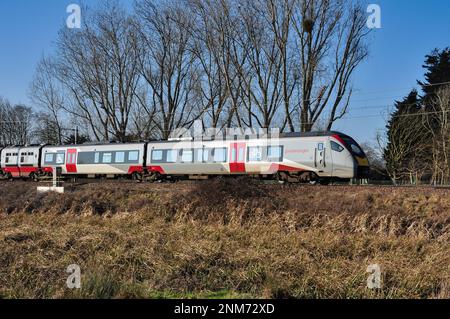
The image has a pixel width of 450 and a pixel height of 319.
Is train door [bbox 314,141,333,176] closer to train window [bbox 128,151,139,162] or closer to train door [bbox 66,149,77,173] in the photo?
train window [bbox 128,151,139,162]

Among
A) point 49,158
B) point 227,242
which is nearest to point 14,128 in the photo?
point 49,158

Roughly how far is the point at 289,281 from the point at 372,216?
20.4 feet

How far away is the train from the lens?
2025cm

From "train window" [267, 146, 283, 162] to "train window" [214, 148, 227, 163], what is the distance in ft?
8.52

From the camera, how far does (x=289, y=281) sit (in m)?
7.67

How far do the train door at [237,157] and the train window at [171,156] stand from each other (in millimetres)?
3771

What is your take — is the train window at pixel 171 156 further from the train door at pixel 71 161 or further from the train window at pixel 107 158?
the train door at pixel 71 161

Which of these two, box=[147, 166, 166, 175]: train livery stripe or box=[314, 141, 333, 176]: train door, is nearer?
box=[314, 141, 333, 176]: train door

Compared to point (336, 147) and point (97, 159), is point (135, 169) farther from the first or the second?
point (336, 147)

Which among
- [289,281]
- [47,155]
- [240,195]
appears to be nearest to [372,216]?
[240,195]

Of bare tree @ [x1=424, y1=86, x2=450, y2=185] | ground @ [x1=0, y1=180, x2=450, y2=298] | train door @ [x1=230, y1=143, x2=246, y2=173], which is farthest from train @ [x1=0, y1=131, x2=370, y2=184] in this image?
bare tree @ [x1=424, y1=86, x2=450, y2=185]

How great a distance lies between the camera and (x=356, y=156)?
2011 cm

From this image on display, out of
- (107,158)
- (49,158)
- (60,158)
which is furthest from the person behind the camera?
(49,158)

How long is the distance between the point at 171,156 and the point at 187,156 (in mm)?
1195
